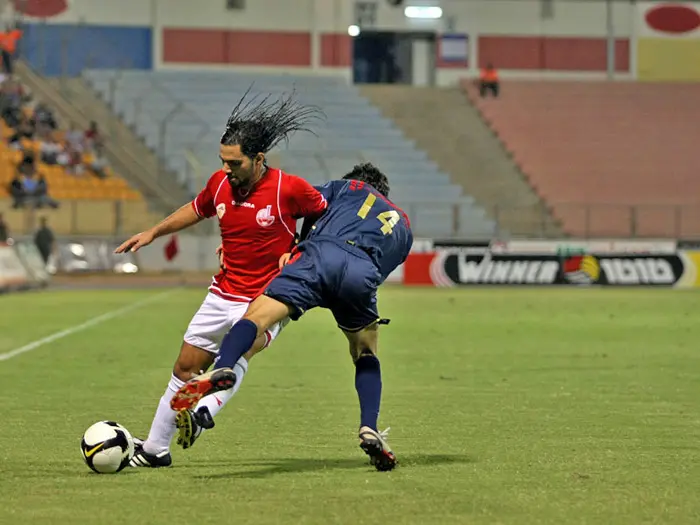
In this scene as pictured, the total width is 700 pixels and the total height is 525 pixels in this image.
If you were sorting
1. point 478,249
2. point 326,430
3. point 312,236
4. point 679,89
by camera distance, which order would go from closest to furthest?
point 312,236 → point 326,430 → point 478,249 → point 679,89

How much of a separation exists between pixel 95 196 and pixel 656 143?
1842cm

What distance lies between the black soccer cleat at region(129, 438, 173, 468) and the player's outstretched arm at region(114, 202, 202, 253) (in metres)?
1.17

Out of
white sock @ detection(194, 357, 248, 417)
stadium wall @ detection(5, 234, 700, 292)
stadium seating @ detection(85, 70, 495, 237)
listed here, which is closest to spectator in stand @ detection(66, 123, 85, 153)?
stadium seating @ detection(85, 70, 495, 237)

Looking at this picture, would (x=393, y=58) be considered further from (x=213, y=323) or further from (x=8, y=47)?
(x=213, y=323)

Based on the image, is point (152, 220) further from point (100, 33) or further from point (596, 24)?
point (596, 24)

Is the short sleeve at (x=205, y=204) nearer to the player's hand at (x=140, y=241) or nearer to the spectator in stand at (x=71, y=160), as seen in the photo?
the player's hand at (x=140, y=241)

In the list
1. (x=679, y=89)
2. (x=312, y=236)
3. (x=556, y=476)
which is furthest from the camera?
(x=679, y=89)

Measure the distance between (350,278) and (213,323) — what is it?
33.4 inches

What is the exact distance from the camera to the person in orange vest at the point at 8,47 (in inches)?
1689

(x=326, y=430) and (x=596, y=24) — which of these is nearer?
(x=326, y=430)

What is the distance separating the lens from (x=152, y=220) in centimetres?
4034

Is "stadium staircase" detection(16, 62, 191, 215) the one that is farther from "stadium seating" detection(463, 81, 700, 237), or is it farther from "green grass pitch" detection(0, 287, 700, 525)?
"green grass pitch" detection(0, 287, 700, 525)

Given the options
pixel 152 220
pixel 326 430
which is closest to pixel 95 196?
pixel 152 220

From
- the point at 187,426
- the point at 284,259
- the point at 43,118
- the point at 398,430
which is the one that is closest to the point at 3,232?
the point at 43,118
